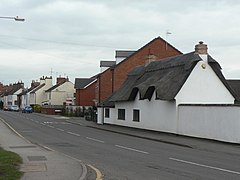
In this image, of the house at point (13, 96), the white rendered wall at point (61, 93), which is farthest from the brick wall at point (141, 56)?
the house at point (13, 96)

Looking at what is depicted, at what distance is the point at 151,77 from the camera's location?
1529 inches

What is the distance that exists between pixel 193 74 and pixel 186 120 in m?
4.33

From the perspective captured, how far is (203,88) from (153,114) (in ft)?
15.7

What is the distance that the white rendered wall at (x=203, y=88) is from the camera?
32.8 meters

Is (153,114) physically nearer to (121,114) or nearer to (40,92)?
(121,114)

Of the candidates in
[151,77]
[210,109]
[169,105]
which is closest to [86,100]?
[151,77]

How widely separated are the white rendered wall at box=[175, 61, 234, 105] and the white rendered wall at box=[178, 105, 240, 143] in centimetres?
185

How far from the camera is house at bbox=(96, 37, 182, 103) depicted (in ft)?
189

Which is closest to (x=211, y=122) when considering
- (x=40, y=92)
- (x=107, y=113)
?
(x=107, y=113)

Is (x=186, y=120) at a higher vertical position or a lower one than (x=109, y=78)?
lower

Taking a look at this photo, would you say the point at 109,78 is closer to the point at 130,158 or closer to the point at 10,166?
the point at 130,158

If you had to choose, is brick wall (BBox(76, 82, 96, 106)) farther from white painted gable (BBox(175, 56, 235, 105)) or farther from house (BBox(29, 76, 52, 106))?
white painted gable (BBox(175, 56, 235, 105))

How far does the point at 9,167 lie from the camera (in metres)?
13.2

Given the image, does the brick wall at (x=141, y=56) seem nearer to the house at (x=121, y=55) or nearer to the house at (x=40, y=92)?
the house at (x=121, y=55)
